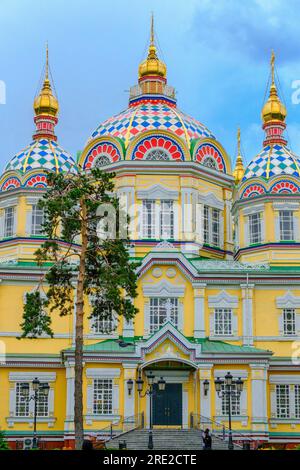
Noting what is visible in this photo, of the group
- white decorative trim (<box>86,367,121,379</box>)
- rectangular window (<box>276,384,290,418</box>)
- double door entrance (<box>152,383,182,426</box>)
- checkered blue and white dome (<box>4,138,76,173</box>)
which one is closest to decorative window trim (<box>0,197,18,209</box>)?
checkered blue and white dome (<box>4,138,76,173</box>)

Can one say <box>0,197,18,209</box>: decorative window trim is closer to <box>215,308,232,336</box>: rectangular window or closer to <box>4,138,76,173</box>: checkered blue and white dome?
<box>4,138,76,173</box>: checkered blue and white dome

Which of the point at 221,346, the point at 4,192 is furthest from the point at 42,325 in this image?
the point at 4,192

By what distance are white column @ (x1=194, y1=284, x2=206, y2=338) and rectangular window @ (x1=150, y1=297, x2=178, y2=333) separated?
979 mm

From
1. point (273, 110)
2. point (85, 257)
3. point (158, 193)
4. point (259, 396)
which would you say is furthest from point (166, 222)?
point (85, 257)

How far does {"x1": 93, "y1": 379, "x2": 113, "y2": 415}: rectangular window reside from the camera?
4147 centimetres

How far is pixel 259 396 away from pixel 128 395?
19.7 ft

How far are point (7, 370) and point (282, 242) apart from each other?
1504 centimetres

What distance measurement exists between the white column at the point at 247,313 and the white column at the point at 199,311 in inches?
79.3

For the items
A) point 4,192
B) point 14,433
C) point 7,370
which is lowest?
point 14,433

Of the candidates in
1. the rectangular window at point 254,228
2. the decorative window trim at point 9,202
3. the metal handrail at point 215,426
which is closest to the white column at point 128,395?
the metal handrail at point 215,426

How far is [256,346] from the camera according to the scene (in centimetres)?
Answer: 4391

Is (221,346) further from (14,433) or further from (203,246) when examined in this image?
(14,433)

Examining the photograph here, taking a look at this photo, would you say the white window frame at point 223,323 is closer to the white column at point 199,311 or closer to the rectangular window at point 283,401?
the white column at point 199,311

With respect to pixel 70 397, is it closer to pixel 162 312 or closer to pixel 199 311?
pixel 162 312
